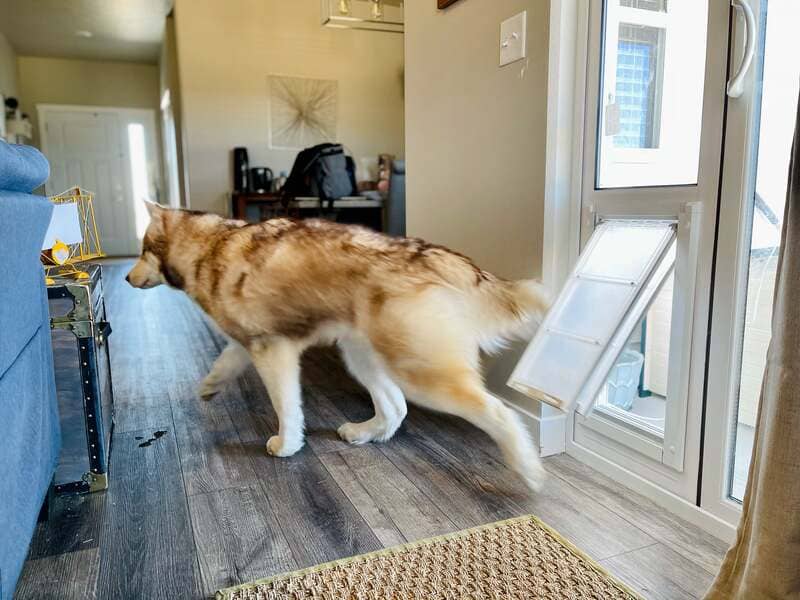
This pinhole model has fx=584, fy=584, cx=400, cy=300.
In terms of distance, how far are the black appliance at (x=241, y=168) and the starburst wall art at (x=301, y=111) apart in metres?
0.38

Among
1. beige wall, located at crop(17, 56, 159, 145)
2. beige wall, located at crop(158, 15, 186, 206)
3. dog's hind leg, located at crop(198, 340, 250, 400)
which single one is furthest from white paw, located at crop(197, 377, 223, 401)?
beige wall, located at crop(17, 56, 159, 145)

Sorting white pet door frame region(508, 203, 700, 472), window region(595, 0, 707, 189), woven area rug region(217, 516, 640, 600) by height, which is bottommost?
woven area rug region(217, 516, 640, 600)

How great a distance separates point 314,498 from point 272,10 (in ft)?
18.7

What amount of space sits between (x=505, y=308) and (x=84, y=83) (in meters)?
9.10

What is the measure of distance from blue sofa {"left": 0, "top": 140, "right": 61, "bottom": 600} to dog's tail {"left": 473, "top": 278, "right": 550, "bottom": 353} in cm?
102

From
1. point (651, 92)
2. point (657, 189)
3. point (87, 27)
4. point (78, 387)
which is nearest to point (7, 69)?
point (87, 27)

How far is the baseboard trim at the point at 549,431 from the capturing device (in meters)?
1.79

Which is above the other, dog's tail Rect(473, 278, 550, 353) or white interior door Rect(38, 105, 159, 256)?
white interior door Rect(38, 105, 159, 256)

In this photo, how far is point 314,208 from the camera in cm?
502

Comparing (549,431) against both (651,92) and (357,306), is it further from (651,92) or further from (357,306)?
(651,92)

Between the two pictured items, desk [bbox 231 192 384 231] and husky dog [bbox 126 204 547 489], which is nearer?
husky dog [bbox 126 204 547 489]

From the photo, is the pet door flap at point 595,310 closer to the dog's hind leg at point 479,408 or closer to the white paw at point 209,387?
the dog's hind leg at point 479,408

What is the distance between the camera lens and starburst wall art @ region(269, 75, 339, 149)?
6164mm

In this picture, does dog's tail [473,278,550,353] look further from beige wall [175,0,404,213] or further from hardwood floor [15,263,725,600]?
beige wall [175,0,404,213]
